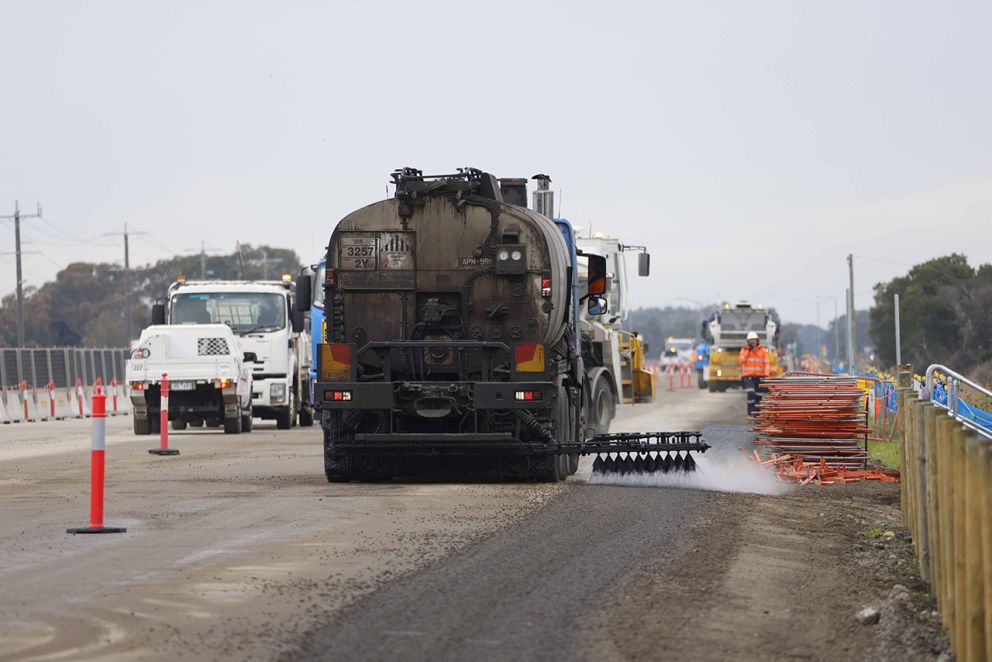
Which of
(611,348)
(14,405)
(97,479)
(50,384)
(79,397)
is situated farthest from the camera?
(79,397)

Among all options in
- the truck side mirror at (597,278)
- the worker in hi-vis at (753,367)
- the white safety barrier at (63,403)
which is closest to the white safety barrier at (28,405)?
the white safety barrier at (63,403)

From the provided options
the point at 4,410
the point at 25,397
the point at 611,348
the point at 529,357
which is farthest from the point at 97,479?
the point at 25,397

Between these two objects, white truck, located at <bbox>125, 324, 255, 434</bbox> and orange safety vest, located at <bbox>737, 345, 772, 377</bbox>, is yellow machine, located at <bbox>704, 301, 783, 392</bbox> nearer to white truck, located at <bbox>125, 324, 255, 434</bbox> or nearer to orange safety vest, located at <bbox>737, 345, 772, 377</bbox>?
orange safety vest, located at <bbox>737, 345, 772, 377</bbox>

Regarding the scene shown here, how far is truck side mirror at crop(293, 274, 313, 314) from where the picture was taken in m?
20.1

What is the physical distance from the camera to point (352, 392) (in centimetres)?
1777

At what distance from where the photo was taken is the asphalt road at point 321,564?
842 cm

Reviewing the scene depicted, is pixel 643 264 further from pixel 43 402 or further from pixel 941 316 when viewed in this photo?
pixel 941 316

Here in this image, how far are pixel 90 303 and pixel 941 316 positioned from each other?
204ft

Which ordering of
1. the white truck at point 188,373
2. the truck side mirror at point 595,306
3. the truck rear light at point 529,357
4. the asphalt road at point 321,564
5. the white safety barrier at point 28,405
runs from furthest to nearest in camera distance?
the white safety barrier at point 28,405
the white truck at point 188,373
the truck side mirror at point 595,306
the truck rear light at point 529,357
the asphalt road at point 321,564

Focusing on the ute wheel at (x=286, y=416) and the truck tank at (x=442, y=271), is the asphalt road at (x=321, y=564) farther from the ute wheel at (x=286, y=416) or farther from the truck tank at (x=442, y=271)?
the ute wheel at (x=286, y=416)

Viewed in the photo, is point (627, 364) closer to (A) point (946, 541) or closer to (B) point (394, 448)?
(B) point (394, 448)

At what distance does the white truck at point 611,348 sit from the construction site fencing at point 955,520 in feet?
31.8

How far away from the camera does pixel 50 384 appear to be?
4425 cm

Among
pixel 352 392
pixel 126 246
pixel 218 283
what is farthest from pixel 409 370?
pixel 126 246
